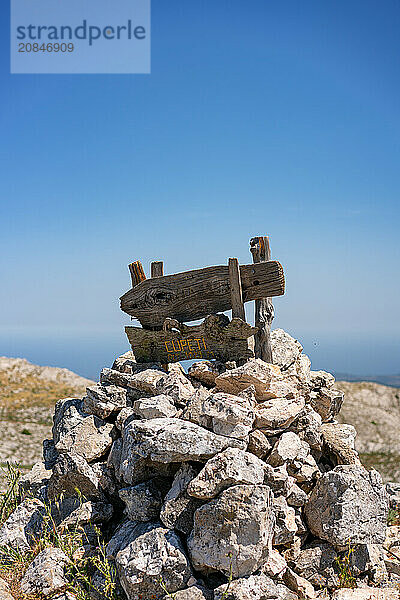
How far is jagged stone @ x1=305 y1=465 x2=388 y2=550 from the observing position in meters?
7.32

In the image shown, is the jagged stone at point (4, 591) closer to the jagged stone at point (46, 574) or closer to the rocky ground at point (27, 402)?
the jagged stone at point (46, 574)

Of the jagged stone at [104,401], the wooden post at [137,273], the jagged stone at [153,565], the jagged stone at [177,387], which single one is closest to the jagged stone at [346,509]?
the jagged stone at [153,565]

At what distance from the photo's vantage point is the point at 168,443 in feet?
22.5

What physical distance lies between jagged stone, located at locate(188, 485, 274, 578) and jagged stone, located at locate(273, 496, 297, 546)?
94 cm

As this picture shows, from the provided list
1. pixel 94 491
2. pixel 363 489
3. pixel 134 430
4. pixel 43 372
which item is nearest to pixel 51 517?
pixel 94 491

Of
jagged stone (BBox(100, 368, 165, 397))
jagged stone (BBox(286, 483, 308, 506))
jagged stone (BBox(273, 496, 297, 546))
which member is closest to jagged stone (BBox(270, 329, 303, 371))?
jagged stone (BBox(100, 368, 165, 397))

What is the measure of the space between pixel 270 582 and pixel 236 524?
2.98 ft

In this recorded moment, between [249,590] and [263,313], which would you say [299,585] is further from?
[263,313]

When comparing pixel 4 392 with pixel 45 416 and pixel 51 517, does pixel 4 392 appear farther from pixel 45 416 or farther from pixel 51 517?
pixel 51 517

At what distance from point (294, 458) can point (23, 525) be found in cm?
446

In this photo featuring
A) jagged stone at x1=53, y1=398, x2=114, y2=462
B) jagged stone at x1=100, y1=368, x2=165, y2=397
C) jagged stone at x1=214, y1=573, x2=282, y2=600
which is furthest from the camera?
jagged stone at x1=100, y1=368, x2=165, y2=397

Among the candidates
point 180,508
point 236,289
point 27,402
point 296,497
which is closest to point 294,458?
point 296,497

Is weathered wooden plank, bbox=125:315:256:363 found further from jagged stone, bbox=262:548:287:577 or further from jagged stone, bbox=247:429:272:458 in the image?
jagged stone, bbox=262:548:287:577

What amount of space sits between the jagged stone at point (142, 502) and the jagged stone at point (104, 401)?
1941mm
